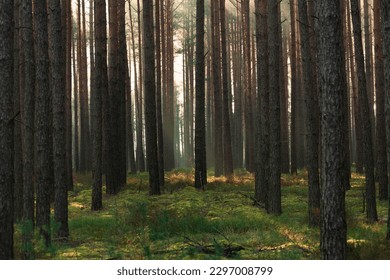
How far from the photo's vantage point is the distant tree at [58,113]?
8102 millimetres

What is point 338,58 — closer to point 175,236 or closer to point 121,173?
point 175,236

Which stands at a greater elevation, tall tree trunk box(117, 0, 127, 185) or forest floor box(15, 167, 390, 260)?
tall tree trunk box(117, 0, 127, 185)

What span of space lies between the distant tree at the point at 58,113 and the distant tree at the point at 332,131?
14.8 feet

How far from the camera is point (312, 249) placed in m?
6.98

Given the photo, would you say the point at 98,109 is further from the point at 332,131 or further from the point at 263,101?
the point at 332,131

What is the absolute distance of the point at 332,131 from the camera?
5.57 metres

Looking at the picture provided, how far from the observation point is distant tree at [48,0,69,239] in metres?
8.10

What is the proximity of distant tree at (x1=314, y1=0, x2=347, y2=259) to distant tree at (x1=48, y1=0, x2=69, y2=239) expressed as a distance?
14.8 feet

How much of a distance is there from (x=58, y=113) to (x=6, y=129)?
248 cm

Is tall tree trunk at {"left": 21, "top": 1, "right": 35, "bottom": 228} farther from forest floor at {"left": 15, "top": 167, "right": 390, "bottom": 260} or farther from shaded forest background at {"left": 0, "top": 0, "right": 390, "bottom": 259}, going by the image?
forest floor at {"left": 15, "top": 167, "right": 390, "bottom": 260}

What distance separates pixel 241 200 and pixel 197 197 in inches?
48.8

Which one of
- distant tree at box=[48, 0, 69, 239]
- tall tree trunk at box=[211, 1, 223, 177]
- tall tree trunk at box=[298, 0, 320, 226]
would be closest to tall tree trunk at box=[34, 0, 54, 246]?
distant tree at box=[48, 0, 69, 239]

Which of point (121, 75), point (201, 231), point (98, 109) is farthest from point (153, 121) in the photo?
point (201, 231)
